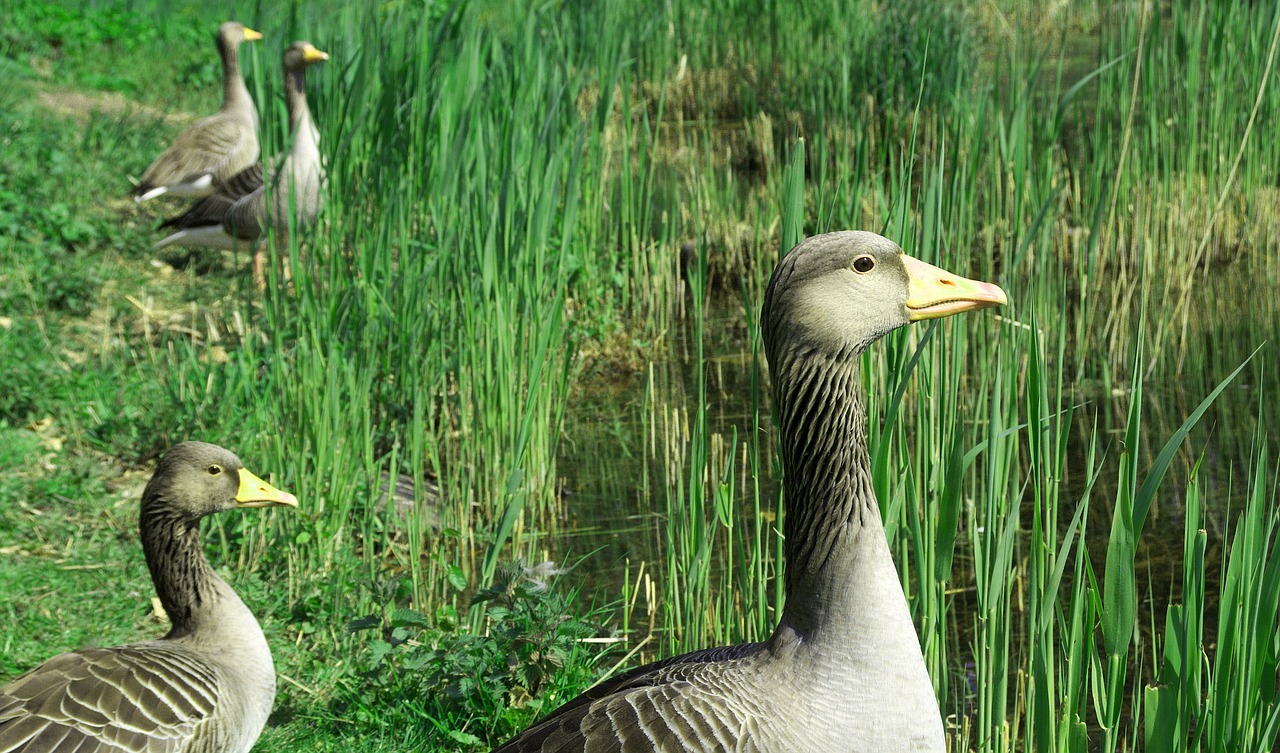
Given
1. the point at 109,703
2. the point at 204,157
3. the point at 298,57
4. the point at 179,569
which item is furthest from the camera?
the point at 204,157

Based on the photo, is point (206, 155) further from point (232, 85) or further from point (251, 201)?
point (251, 201)

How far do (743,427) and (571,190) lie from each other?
57.1 inches

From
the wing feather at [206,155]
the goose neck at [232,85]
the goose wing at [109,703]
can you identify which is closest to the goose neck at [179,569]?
the goose wing at [109,703]

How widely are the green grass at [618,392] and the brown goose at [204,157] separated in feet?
1.41

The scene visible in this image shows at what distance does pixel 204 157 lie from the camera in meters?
8.88

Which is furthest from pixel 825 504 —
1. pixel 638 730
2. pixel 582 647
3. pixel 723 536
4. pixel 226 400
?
pixel 226 400

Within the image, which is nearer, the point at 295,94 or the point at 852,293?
the point at 852,293

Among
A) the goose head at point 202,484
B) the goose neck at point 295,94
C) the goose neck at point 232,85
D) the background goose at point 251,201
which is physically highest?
the goose neck at point 232,85

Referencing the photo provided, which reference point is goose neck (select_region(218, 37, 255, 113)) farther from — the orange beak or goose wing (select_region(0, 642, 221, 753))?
the orange beak

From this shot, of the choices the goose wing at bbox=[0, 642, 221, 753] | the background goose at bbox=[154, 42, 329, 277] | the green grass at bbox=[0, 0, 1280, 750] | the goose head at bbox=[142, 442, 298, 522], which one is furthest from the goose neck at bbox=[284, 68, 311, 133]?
the goose wing at bbox=[0, 642, 221, 753]

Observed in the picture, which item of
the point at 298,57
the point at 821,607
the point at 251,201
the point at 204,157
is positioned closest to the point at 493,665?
the point at 821,607

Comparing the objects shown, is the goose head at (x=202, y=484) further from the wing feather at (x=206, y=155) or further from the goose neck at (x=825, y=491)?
the wing feather at (x=206, y=155)

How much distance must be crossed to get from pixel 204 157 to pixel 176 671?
6245 mm

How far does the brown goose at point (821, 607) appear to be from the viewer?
2.46 meters
